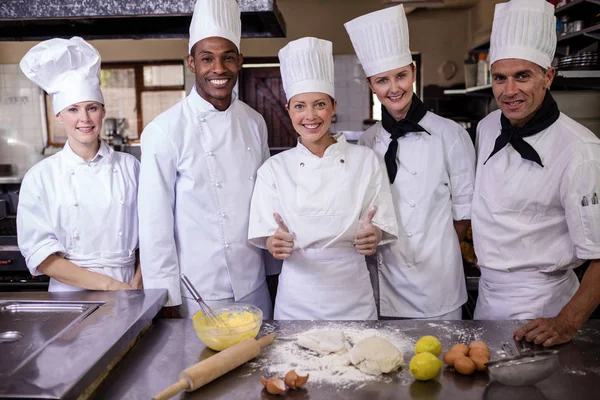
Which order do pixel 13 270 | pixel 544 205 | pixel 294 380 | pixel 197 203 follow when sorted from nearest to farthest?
1. pixel 294 380
2. pixel 544 205
3. pixel 197 203
4. pixel 13 270

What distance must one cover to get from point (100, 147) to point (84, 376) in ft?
4.03

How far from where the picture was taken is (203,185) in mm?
2098

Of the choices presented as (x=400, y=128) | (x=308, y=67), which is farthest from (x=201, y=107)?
(x=400, y=128)

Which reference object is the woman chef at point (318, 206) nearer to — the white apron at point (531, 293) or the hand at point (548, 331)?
the white apron at point (531, 293)

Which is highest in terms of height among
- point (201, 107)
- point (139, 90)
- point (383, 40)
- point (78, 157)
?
point (139, 90)

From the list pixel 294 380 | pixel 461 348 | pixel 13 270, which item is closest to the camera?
pixel 294 380

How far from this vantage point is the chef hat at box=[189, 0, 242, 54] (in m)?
2.05

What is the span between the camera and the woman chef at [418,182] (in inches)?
82.9

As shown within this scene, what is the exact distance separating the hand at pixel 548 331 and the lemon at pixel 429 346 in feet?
0.91

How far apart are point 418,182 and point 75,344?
1.32 meters

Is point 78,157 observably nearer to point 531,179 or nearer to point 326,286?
point 326,286

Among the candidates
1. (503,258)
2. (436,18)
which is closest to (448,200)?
(503,258)

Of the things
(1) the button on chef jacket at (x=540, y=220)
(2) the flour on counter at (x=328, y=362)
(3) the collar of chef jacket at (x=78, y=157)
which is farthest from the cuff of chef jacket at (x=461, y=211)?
(3) the collar of chef jacket at (x=78, y=157)

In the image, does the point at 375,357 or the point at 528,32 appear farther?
the point at 528,32
